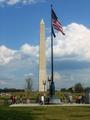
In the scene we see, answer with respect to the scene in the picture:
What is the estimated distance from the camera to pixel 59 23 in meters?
55.8

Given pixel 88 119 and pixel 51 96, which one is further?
pixel 51 96

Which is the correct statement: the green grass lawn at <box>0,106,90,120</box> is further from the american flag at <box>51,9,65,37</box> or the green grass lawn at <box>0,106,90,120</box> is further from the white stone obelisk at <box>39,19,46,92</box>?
the white stone obelisk at <box>39,19,46,92</box>

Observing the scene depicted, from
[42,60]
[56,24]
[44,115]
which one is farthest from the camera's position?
[42,60]

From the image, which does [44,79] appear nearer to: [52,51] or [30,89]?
[52,51]

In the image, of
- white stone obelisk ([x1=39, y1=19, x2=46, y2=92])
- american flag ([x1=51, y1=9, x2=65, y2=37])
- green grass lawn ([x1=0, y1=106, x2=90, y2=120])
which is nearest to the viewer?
green grass lawn ([x1=0, y1=106, x2=90, y2=120])

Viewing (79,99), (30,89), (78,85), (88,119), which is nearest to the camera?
(88,119)

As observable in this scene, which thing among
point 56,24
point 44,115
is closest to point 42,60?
point 56,24

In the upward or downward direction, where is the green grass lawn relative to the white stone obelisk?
downward

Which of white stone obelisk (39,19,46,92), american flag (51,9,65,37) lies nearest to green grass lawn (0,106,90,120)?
american flag (51,9,65,37)

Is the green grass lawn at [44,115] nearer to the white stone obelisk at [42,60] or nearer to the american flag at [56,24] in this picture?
the american flag at [56,24]

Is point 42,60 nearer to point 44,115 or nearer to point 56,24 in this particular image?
point 56,24

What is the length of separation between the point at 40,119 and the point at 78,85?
128135 mm

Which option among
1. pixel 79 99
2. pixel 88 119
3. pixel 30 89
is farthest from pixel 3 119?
pixel 30 89

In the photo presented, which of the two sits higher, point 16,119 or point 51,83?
point 51,83
